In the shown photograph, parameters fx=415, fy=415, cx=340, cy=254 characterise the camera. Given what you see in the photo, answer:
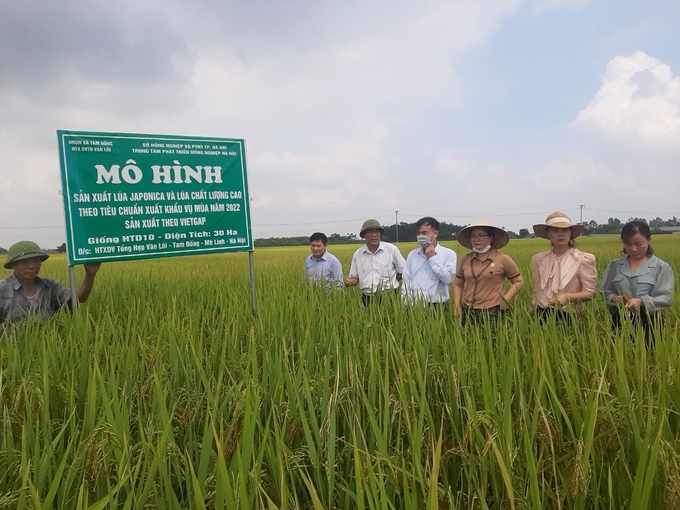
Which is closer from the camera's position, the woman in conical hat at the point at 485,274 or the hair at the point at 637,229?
the hair at the point at 637,229

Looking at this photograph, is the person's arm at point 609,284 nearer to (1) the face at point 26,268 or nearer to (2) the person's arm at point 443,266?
(2) the person's arm at point 443,266

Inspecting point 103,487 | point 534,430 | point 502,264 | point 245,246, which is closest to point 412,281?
point 502,264

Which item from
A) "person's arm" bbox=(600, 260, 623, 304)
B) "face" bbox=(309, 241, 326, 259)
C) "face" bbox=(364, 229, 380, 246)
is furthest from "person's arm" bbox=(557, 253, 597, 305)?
"face" bbox=(309, 241, 326, 259)

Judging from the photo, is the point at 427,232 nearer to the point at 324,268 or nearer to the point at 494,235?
the point at 494,235

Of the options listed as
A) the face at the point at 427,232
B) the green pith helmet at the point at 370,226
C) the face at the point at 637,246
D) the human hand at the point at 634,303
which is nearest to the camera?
the human hand at the point at 634,303

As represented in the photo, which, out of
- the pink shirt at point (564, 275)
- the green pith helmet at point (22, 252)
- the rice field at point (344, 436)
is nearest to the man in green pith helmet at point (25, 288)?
the green pith helmet at point (22, 252)

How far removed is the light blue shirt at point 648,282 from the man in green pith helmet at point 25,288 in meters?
3.56

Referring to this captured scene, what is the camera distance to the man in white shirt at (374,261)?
4051 mm

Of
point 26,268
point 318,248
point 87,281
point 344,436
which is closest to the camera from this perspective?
point 344,436

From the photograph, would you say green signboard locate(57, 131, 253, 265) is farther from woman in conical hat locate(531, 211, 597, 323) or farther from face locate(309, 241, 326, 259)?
woman in conical hat locate(531, 211, 597, 323)

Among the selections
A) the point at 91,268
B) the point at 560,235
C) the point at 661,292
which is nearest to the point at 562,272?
the point at 560,235

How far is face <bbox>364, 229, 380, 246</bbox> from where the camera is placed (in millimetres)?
4039

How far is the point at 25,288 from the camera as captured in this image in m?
2.99

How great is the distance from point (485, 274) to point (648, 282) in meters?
0.96
